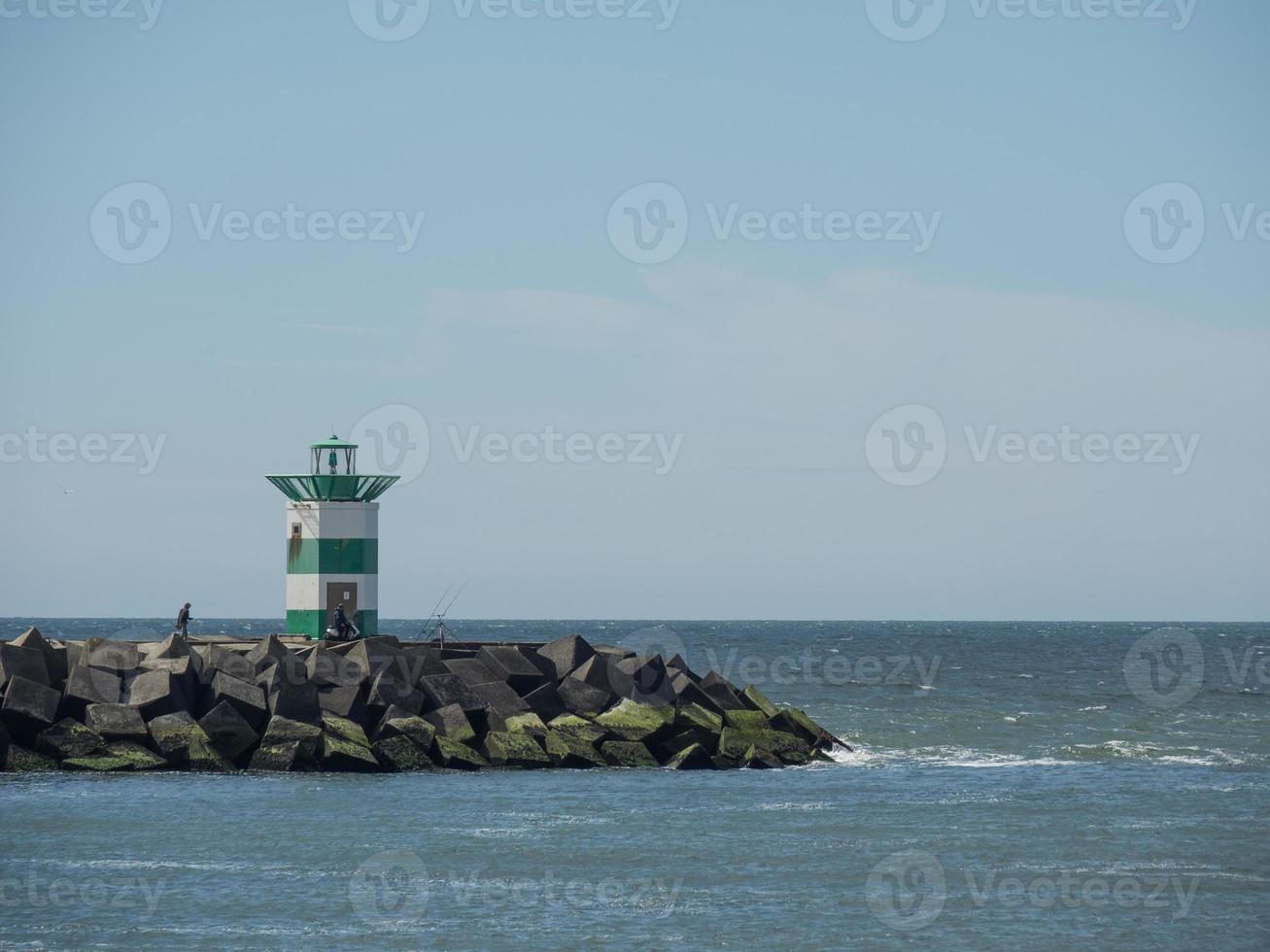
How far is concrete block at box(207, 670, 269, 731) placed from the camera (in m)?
29.8

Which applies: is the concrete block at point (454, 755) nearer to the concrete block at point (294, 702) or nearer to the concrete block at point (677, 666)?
the concrete block at point (294, 702)

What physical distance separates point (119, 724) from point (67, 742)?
953 mm

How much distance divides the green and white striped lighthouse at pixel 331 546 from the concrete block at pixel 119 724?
201 inches

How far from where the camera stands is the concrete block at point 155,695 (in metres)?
29.6

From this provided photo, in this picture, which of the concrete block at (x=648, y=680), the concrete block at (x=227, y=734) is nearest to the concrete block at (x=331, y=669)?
the concrete block at (x=227, y=734)

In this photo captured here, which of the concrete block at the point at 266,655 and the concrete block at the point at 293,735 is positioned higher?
the concrete block at the point at 266,655

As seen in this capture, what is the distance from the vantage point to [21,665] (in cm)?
3006

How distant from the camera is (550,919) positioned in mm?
19031

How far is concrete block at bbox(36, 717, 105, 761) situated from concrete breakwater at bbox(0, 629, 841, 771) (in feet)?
0.06

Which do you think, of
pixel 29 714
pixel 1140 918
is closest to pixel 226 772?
pixel 29 714

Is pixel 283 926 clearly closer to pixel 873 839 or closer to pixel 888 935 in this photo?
pixel 888 935

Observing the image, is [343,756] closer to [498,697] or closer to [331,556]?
[498,697]

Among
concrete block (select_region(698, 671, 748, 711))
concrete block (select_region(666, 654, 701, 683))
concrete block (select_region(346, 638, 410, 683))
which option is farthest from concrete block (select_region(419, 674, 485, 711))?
concrete block (select_region(698, 671, 748, 711))

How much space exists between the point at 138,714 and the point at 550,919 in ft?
44.2
